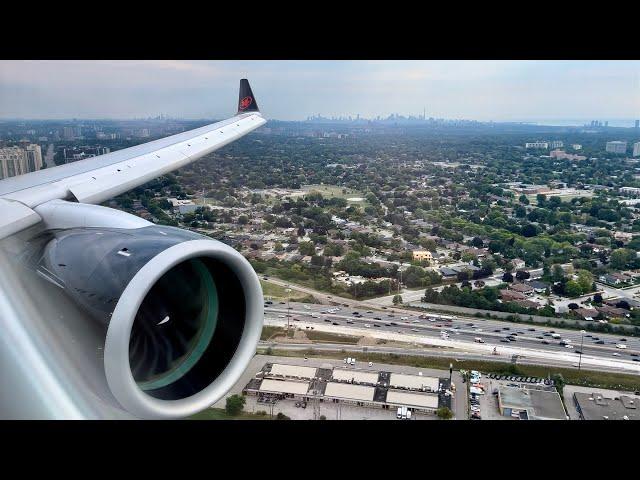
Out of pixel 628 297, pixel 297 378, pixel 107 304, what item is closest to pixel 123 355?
pixel 107 304

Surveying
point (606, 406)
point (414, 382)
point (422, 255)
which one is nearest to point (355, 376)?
point (414, 382)

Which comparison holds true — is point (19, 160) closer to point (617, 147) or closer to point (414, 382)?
point (414, 382)

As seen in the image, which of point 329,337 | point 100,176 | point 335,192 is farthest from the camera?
point 335,192

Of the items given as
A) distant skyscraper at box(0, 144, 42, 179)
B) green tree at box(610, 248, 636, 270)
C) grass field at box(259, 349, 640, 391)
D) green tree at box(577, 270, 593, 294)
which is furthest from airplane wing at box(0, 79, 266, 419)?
green tree at box(610, 248, 636, 270)

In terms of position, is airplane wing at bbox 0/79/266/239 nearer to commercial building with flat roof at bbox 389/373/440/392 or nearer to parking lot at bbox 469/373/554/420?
commercial building with flat roof at bbox 389/373/440/392

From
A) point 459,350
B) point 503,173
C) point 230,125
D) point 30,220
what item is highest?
point 230,125

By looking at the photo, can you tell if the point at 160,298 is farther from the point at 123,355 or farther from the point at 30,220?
the point at 30,220

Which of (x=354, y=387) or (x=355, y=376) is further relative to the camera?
(x=355, y=376)
